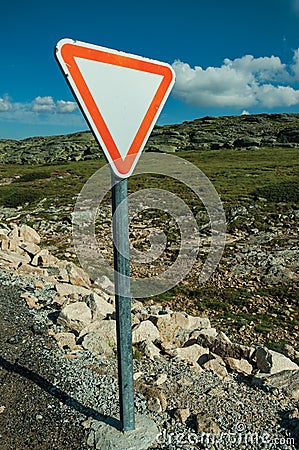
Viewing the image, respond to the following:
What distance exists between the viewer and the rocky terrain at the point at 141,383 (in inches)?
142

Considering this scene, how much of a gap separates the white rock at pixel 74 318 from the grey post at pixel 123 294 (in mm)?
2507

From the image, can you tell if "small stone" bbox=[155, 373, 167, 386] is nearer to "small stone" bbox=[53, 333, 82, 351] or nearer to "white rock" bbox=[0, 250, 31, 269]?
"small stone" bbox=[53, 333, 82, 351]

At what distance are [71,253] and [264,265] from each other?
6755 millimetres

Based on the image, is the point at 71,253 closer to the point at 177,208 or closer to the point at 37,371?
the point at 177,208

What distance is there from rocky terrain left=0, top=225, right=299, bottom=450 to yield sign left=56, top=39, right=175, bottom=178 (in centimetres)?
243

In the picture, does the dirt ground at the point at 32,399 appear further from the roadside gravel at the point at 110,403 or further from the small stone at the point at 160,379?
the small stone at the point at 160,379

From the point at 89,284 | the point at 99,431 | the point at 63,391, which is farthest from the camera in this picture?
the point at 89,284

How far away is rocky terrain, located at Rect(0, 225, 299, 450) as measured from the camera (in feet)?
11.8

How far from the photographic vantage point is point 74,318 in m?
5.92

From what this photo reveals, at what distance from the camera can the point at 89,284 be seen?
33.1 feet

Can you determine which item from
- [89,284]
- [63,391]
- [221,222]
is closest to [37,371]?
[63,391]

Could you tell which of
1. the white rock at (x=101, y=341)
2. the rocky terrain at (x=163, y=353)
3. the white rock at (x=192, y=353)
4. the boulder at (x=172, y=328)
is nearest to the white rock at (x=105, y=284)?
the rocky terrain at (x=163, y=353)

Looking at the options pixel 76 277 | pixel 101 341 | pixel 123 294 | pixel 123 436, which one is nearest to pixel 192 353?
pixel 101 341

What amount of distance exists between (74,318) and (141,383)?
1.87m
